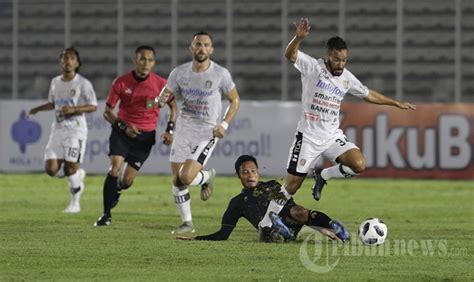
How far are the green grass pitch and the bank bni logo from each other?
5.31 metres

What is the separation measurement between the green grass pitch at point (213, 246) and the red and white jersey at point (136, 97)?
4.32ft

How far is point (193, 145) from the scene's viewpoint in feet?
47.5

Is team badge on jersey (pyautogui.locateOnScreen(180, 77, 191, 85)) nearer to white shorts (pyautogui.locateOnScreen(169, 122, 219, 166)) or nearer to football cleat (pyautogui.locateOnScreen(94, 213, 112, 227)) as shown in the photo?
white shorts (pyautogui.locateOnScreen(169, 122, 219, 166))

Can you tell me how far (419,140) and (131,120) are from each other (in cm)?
1106

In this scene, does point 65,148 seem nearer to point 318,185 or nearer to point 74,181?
point 74,181

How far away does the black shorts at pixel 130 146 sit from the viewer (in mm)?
15570

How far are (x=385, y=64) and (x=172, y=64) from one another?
16.7 feet

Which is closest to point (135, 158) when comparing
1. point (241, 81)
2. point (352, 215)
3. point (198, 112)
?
point (198, 112)

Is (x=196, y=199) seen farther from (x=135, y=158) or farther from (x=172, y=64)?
(x=172, y=64)

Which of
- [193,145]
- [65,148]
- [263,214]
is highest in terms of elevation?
[193,145]

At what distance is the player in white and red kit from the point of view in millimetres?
15500

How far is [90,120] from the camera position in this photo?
26125 millimetres

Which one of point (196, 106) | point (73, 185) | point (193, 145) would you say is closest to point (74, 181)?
point (73, 185)

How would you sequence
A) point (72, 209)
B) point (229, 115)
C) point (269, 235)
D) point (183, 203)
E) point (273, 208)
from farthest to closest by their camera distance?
1. point (72, 209)
2. point (183, 203)
3. point (229, 115)
4. point (273, 208)
5. point (269, 235)
